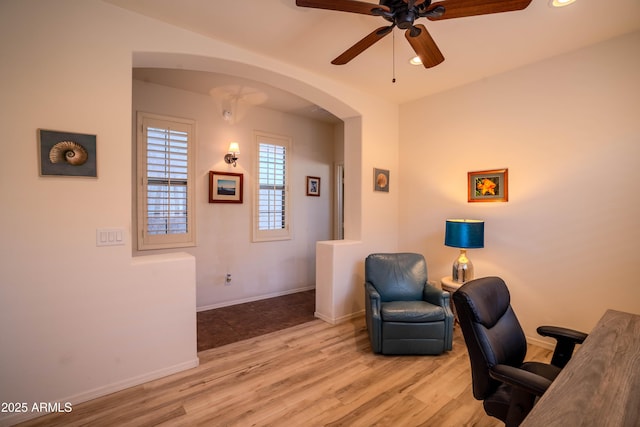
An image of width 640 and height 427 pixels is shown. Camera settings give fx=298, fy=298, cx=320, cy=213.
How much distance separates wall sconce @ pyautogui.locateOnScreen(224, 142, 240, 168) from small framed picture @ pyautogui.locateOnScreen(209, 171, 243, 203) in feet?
0.59

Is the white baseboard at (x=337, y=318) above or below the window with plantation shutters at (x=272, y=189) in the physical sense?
below

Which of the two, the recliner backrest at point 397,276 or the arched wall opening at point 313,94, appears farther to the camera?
the recliner backrest at point 397,276

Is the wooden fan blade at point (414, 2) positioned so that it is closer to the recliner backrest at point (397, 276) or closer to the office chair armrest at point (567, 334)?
the office chair armrest at point (567, 334)

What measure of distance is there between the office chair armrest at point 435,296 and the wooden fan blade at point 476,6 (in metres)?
2.29

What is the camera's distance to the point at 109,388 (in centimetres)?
220

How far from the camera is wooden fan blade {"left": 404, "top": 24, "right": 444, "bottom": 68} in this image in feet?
6.31

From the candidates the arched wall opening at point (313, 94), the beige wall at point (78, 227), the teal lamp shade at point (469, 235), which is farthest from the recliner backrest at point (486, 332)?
the arched wall opening at point (313, 94)

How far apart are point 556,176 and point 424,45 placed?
1.94m

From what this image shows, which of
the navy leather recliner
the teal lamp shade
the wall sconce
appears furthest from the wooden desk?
the wall sconce

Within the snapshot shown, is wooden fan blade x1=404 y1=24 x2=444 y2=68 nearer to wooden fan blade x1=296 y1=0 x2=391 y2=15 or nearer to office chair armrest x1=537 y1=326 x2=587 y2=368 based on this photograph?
wooden fan blade x1=296 y1=0 x2=391 y2=15

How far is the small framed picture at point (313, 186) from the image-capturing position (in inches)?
201

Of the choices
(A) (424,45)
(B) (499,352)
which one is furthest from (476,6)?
(B) (499,352)

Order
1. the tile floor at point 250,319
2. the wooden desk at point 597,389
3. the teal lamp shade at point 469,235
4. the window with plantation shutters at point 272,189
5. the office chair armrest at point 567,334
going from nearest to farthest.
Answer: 1. the wooden desk at point 597,389
2. the office chair armrest at point 567,334
3. the teal lamp shade at point 469,235
4. the tile floor at point 250,319
5. the window with plantation shutters at point 272,189

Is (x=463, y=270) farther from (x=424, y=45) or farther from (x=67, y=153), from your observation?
(x=67, y=153)
